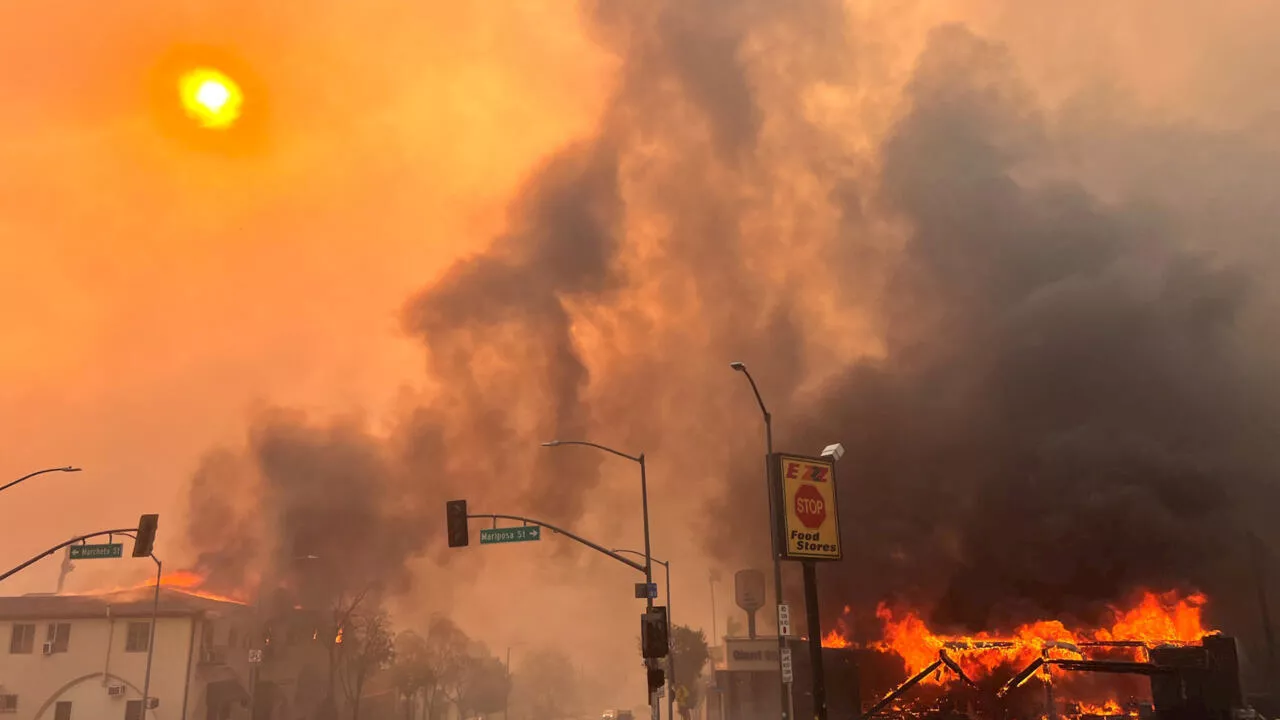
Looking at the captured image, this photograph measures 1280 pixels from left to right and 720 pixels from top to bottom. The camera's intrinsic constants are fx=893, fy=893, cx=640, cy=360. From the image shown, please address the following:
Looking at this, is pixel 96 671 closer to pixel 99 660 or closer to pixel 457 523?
pixel 99 660

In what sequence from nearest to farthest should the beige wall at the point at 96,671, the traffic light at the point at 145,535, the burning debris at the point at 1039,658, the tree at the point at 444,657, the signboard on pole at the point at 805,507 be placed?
the signboard on pole at the point at 805,507
the traffic light at the point at 145,535
the burning debris at the point at 1039,658
the beige wall at the point at 96,671
the tree at the point at 444,657

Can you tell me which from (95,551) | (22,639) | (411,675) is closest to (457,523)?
(95,551)

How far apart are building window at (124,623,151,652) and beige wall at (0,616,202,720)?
0.24 m

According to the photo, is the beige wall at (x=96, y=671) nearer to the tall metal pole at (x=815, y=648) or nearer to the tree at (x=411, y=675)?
the tree at (x=411, y=675)

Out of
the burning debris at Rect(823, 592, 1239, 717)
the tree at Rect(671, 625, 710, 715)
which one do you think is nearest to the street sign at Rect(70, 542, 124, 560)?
the burning debris at Rect(823, 592, 1239, 717)

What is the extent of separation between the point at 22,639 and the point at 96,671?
5265mm

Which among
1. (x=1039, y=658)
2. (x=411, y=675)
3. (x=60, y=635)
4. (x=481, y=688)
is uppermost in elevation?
(x=60, y=635)

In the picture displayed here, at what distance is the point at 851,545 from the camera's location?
55969mm

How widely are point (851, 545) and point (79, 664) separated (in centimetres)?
4664

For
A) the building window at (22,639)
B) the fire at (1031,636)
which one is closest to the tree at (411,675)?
the building window at (22,639)

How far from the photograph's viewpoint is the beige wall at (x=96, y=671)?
2030 inches

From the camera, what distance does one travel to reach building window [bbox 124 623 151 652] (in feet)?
172

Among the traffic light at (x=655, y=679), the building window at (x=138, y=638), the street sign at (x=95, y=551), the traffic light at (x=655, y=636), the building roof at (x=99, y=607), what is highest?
the street sign at (x=95, y=551)

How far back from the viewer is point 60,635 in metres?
52.6
